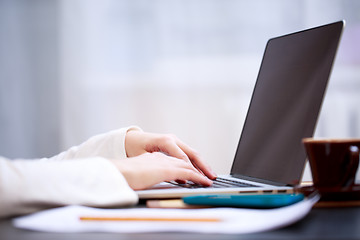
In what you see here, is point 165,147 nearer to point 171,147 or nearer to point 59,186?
point 171,147

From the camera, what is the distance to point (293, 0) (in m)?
2.31

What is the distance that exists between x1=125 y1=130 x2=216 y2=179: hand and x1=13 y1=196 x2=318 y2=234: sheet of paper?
1.28 ft

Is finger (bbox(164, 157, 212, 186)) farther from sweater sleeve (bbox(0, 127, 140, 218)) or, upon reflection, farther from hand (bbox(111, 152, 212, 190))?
sweater sleeve (bbox(0, 127, 140, 218))

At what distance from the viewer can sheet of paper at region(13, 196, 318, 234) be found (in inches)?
19.6

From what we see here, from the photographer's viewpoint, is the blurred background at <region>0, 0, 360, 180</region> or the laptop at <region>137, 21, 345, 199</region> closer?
the laptop at <region>137, 21, 345, 199</region>

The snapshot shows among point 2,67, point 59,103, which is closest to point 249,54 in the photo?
point 59,103

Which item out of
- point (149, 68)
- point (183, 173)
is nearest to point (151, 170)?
point (183, 173)

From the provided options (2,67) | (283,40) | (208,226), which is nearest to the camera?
(208,226)

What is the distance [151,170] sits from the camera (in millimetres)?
789

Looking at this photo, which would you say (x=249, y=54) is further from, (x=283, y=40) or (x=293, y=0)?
(x=283, y=40)

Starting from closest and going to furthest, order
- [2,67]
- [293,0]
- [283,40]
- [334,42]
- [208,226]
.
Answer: [208,226]
[334,42]
[283,40]
[293,0]
[2,67]

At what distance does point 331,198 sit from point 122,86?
180cm

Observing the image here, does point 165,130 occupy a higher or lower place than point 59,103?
lower

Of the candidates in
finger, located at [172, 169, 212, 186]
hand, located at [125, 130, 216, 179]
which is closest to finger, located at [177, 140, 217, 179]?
hand, located at [125, 130, 216, 179]
